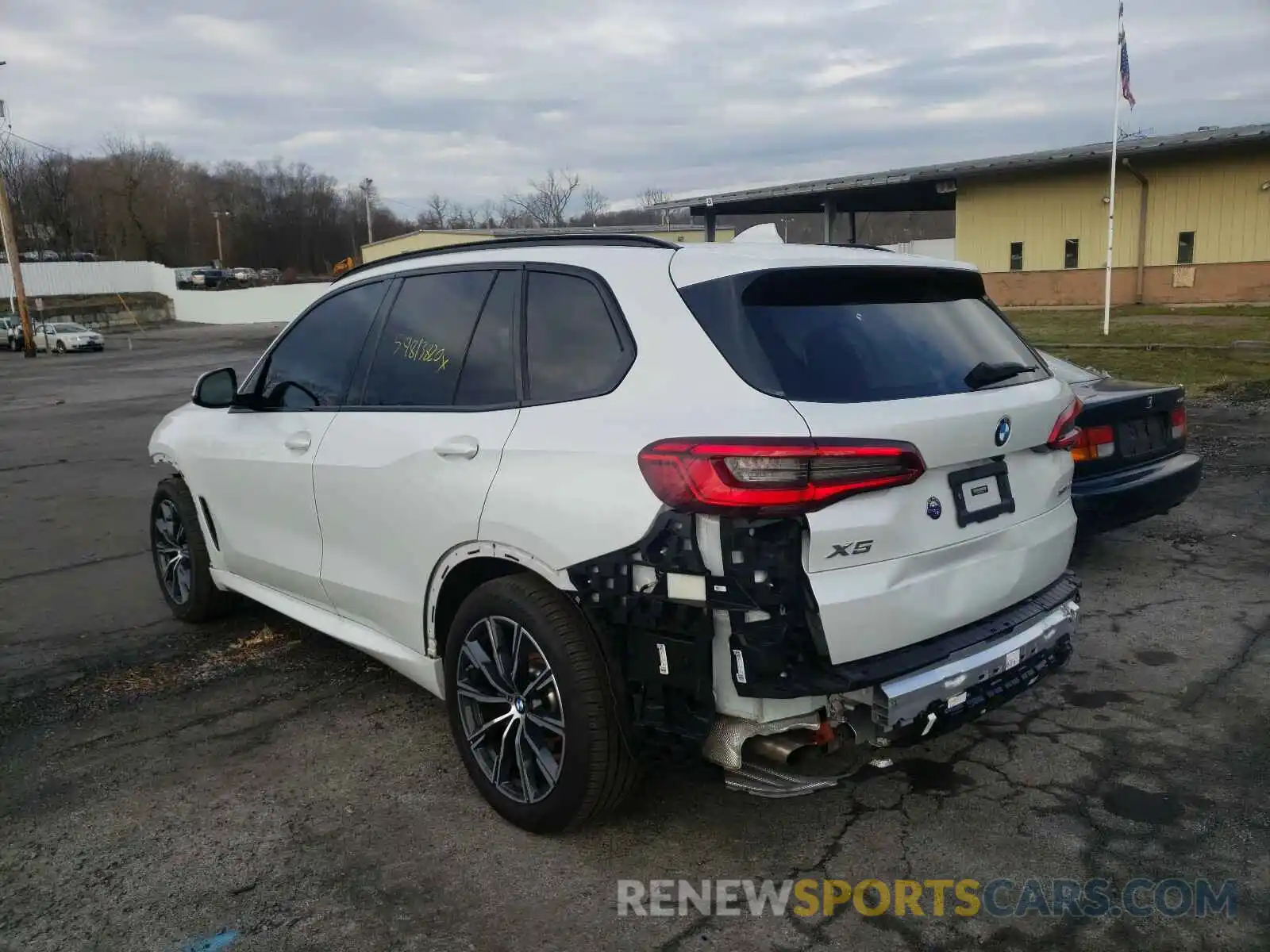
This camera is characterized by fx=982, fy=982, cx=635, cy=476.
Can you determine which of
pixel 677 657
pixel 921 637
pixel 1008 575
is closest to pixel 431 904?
pixel 677 657

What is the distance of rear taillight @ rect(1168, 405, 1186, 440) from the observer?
18.8 feet

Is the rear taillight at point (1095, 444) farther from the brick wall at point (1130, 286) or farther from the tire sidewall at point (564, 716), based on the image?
the brick wall at point (1130, 286)

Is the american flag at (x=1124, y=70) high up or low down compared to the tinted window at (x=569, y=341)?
up

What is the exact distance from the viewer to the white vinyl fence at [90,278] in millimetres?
63312

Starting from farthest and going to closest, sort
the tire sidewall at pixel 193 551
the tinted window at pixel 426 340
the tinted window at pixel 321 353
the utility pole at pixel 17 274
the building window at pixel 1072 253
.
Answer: the utility pole at pixel 17 274, the building window at pixel 1072 253, the tire sidewall at pixel 193 551, the tinted window at pixel 321 353, the tinted window at pixel 426 340

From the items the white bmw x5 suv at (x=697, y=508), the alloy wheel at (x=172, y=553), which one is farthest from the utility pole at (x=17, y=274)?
the white bmw x5 suv at (x=697, y=508)

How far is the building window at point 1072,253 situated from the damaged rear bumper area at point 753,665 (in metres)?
31.4

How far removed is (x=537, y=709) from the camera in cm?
310

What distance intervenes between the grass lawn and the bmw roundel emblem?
9157 millimetres

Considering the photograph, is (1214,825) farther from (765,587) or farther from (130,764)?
(130,764)

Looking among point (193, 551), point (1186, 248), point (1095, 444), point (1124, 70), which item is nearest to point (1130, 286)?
point (1186, 248)

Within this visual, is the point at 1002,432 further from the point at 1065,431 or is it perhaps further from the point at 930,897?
the point at 930,897

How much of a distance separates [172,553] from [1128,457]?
5.38m

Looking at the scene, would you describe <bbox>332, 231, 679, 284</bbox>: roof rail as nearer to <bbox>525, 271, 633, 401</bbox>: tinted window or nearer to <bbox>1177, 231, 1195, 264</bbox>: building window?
<bbox>525, 271, 633, 401</bbox>: tinted window
